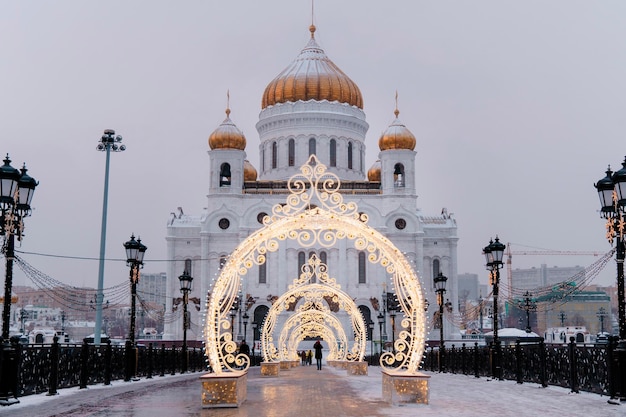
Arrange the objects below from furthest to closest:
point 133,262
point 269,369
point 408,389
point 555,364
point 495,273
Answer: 1. point 269,369
2. point 495,273
3. point 133,262
4. point 555,364
5. point 408,389

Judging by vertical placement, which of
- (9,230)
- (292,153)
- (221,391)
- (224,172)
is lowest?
(221,391)

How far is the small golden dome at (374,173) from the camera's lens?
70938 mm

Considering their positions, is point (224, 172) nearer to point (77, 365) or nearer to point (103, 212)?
point (103, 212)

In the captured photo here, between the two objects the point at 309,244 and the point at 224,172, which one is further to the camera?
the point at 224,172

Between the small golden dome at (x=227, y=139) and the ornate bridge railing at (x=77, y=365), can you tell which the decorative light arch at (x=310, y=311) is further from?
the small golden dome at (x=227, y=139)

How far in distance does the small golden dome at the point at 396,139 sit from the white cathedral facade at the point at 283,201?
0.08 meters

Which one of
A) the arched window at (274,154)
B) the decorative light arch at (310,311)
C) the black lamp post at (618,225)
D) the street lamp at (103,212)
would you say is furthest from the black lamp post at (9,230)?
the arched window at (274,154)

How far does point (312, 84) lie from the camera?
227 ft

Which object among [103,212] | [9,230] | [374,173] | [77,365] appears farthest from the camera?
[374,173]

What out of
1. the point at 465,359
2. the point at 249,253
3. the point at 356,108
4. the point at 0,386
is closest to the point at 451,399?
the point at 249,253

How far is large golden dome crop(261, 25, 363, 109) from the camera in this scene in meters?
69.0

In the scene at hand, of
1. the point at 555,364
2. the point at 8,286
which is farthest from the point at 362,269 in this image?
the point at 8,286

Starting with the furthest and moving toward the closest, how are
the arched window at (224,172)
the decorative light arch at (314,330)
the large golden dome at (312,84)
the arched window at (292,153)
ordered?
the large golden dome at (312,84), the arched window at (292,153), the arched window at (224,172), the decorative light arch at (314,330)

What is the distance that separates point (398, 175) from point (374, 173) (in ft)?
14.2
